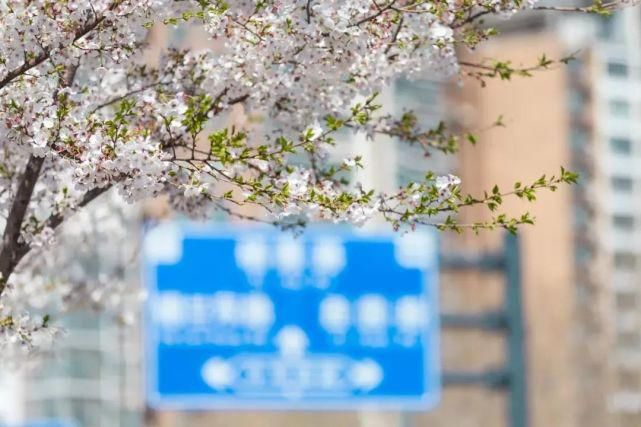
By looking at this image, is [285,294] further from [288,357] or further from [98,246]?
[98,246]

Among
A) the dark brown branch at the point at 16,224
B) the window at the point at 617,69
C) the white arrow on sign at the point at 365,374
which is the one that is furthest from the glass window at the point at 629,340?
the dark brown branch at the point at 16,224

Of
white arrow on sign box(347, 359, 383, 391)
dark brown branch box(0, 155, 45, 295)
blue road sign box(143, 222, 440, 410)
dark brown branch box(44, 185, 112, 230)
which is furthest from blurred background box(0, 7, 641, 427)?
dark brown branch box(0, 155, 45, 295)

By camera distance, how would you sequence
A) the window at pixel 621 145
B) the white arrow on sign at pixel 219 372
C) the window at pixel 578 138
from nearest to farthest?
1. the white arrow on sign at pixel 219 372
2. the window at pixel 578 138
3. the window at pixel 621 145

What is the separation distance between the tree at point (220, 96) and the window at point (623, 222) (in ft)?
311

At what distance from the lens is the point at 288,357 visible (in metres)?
18.2

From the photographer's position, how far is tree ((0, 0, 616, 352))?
626 cm

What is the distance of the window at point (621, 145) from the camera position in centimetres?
10131

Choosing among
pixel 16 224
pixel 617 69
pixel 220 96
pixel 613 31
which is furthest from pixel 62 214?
pixel 613 31

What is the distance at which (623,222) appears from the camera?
334ft

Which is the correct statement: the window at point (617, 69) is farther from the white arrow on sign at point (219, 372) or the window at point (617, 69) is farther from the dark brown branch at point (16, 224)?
the dark brown branch at point (16, 224)

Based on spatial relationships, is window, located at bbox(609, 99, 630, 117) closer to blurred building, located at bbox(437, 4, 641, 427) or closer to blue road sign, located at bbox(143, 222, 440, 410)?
blurred building, located at bbox(437, 4, 641, 427)

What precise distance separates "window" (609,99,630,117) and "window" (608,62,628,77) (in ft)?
4.66

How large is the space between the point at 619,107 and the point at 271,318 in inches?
3356

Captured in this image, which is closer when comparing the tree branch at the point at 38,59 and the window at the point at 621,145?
the tree branch at the point at 38,59
